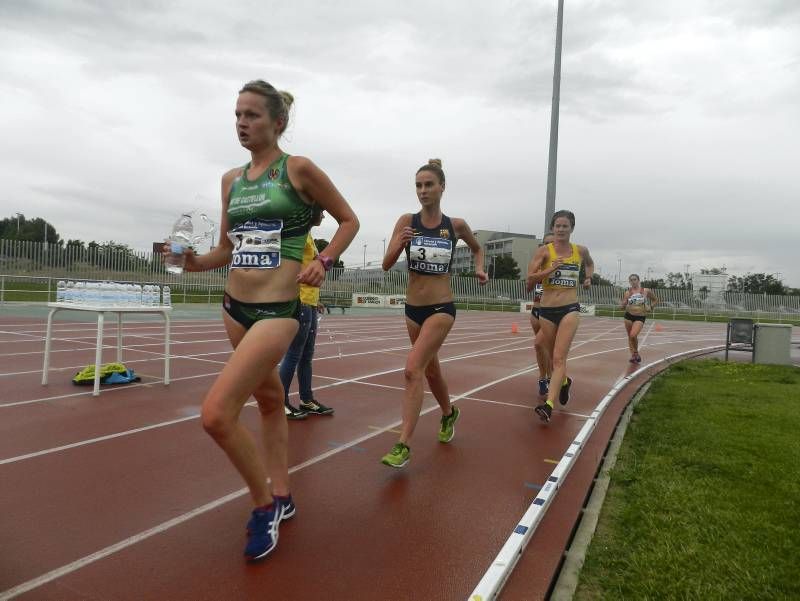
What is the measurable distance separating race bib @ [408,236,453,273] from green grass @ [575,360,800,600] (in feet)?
6.31

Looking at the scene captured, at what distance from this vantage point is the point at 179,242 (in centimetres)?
281

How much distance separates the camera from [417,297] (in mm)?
4180

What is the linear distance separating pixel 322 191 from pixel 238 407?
1.06 metres

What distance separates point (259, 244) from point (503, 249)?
403 feet

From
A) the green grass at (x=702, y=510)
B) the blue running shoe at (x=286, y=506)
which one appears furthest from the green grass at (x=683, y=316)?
the blue running shoe at (x=286, y=506)

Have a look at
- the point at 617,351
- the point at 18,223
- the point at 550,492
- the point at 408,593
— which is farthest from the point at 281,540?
the point at 18,223

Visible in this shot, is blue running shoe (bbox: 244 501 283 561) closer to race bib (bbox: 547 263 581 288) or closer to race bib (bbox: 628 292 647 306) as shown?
race bib (bbox: 547 263 581 288)

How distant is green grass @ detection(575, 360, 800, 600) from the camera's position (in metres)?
2.50

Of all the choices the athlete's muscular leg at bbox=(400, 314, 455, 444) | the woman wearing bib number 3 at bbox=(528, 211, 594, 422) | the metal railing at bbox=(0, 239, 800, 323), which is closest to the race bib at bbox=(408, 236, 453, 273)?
the athlete's muscular leg at bbox=(400, 314, 455, 444)

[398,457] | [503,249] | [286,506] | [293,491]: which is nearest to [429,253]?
[398,457]

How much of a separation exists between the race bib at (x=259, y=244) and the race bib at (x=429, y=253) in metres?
1.66

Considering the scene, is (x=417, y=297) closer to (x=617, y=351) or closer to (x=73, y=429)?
(x=73, y=429)

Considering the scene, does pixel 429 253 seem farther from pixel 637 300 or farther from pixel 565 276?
pixel 637 300

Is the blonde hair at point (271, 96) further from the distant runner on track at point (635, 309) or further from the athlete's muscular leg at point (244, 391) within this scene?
the distant runner on track at point (635, 309)
